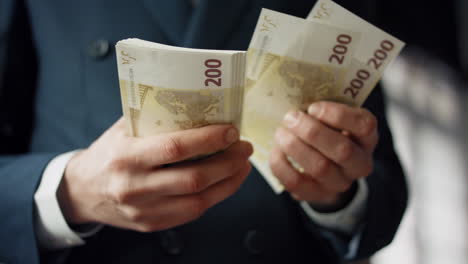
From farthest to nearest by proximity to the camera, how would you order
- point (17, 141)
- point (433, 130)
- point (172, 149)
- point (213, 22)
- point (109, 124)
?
point (433, 130)
point (17, 141)
point (109, 124)
point (213, 22)
point (172, 149)

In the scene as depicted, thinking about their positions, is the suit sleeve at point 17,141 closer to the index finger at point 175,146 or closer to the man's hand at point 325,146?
the index finger at point 175,146

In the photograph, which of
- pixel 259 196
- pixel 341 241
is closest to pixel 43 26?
pixel 259 196

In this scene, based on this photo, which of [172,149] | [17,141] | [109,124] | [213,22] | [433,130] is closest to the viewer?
[172,149]

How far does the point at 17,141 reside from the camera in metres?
0.87

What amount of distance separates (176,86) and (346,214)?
0.46m

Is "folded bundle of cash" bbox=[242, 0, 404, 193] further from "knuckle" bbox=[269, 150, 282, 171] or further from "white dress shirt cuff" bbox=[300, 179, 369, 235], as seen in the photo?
"white dress shirt cuff" bbox=[300, 179, 369, 235]

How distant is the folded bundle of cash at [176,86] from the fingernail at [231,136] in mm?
23

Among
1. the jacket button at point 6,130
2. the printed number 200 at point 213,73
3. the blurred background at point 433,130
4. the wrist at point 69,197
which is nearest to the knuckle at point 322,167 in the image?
the printed number 200 at point 213,73

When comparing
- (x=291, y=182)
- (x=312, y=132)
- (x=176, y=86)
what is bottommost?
(x=291, y=182)

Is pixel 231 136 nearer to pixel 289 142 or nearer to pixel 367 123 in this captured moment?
pixel 289 142

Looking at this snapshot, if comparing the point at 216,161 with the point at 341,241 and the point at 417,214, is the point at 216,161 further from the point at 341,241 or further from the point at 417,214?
the point at 417,214

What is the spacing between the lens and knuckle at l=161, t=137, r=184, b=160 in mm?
533

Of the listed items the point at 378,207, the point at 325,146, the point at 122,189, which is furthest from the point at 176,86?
the point at 378,207

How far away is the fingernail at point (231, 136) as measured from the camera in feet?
1.89
